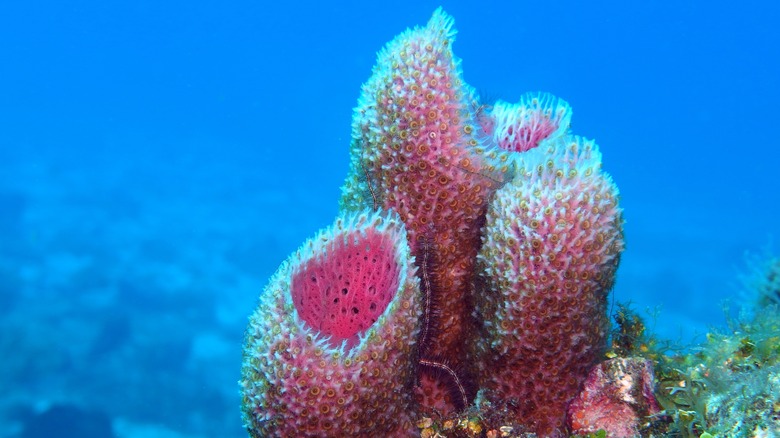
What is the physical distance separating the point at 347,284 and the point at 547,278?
1092 mm

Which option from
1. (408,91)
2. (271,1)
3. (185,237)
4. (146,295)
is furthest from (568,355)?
(271,1)

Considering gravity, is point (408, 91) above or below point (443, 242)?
above

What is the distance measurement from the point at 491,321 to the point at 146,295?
46.1 ft

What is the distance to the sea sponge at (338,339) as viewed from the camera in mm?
2410

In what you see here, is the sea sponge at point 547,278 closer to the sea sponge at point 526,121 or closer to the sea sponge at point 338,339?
the sea sponge at point 338,339

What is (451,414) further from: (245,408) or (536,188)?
(536,188)

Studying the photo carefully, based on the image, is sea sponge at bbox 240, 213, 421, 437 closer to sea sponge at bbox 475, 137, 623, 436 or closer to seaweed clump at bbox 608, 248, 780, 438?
sea sponge at bbox 475, 137, 623, 436

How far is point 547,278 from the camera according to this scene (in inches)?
98.9

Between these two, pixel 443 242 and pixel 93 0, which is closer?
pixel 443 242

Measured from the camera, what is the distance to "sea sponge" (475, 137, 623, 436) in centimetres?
251

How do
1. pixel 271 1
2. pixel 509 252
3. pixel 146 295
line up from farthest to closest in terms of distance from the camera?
pixel 271 1 → pixel 146 295 → pixel 509 252

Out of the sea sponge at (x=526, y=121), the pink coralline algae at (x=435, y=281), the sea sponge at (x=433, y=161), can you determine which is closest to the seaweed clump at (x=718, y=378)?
the pink coralline algae at (x=435, y=281)

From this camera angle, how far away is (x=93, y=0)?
12075 cm

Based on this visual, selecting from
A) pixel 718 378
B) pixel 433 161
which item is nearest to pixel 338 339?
pixel 433 161
